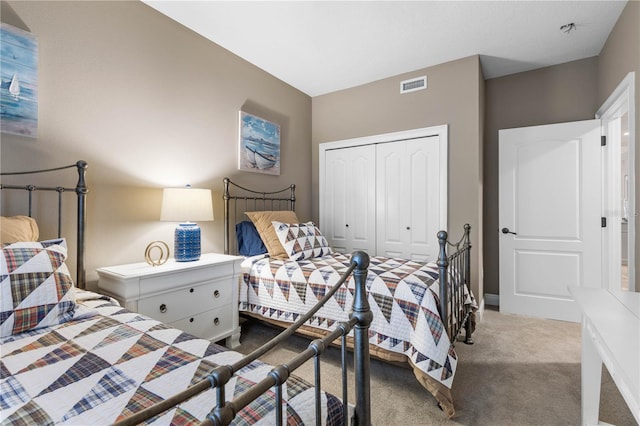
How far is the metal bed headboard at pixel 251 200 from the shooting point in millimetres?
2910

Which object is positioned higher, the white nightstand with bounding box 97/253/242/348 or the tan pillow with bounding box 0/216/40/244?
the tan pillow with bounding box 0/216/40/244

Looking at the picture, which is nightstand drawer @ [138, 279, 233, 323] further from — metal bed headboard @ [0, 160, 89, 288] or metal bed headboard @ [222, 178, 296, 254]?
metal bed headboard @ [222, 178, 296, 254]

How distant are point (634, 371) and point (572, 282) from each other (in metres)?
2.73

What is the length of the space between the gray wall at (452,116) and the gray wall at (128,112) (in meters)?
1.57

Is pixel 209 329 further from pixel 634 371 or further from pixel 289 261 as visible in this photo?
pixel 634 371

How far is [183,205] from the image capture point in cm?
225

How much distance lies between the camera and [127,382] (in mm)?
868

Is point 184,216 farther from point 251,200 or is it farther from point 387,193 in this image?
point 387,193

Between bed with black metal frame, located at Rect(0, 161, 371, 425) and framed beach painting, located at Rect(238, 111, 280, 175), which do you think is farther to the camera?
framed beach painting, located at Rect(238, 111, 280, 175)

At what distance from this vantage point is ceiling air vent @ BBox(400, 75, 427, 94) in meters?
3.37

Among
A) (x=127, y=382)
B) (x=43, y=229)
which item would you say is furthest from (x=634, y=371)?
(x=43, y=229)

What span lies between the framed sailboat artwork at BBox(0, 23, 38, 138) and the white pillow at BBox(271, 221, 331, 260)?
176cm

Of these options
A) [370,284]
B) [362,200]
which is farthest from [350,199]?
[370,284]

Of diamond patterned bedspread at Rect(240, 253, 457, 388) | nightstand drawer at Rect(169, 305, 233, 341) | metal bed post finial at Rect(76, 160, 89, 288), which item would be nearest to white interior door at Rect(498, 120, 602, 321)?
diamond patterned bedspread at Rect(240, 253, 457, 388)
